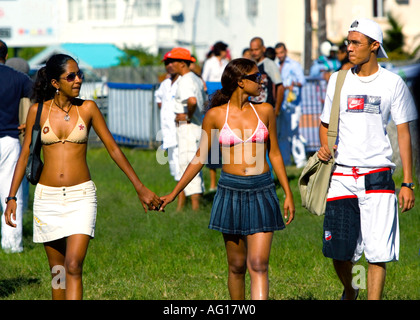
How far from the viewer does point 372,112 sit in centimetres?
593

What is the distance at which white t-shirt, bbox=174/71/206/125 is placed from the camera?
10.8m

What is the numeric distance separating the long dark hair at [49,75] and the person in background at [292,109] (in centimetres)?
854

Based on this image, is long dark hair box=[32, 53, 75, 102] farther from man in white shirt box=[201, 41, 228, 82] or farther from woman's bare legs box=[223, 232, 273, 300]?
man in white shirt box=[201, 41, 228, 82]

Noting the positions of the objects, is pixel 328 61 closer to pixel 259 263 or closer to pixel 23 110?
pixel 23 110

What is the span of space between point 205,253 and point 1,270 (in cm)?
213

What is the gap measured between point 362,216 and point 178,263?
2.89m

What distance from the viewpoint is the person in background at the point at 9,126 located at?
8875 millimetres

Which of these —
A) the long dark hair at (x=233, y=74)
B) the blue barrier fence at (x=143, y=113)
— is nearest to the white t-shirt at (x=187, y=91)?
the long dark hair at (x=233, y=74)

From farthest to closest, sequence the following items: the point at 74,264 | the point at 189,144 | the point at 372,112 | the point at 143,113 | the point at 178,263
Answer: the point at 143,113 → the point at 189,144 → the point at 178,263 → the point at 372,112 → the point at 74,264

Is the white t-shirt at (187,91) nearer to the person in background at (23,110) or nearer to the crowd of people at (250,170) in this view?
the person in background at (23,110)

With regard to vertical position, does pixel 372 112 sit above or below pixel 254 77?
below

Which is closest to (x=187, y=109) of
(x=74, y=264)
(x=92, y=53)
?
(x=74, y=264)

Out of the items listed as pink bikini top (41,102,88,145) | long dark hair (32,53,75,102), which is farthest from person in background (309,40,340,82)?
pink bikini top (41,102,88,145)
